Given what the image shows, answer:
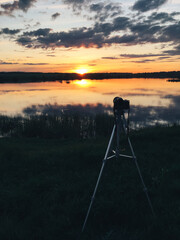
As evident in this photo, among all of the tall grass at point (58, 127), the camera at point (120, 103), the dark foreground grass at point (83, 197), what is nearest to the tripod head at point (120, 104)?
the camera at point (120, 103)

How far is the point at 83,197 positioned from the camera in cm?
597

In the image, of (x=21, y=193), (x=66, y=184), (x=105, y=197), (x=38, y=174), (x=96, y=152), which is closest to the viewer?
(x=105, y=197)

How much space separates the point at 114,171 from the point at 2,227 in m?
4.38

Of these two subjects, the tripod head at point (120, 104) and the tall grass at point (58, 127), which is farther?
the tall grass at point (58, 127)

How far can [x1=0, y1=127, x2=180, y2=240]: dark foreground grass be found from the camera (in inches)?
179

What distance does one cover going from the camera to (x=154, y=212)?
513 cm

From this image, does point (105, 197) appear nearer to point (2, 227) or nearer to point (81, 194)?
point (81, 194)

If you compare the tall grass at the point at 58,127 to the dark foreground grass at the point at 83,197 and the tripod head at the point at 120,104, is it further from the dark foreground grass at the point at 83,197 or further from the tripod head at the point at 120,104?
the tripod head at the point at 120,104

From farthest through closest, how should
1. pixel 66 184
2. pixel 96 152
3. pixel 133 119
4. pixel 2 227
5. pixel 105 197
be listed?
pixel 133 119 → pixel 96 152 → pixel 66 184 → pixel 105 197 → pixel 2 227

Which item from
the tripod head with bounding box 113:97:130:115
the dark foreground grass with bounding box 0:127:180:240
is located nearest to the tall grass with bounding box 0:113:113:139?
the dark foreground grass with bounding box 0:127:180:240

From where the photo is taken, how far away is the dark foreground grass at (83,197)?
4551 mm

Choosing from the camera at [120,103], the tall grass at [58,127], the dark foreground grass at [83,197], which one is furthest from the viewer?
the tall grass at [58,127]

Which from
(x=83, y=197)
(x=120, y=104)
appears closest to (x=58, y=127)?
(x=83, y=197)

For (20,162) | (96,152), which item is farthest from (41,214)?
(96,152)
